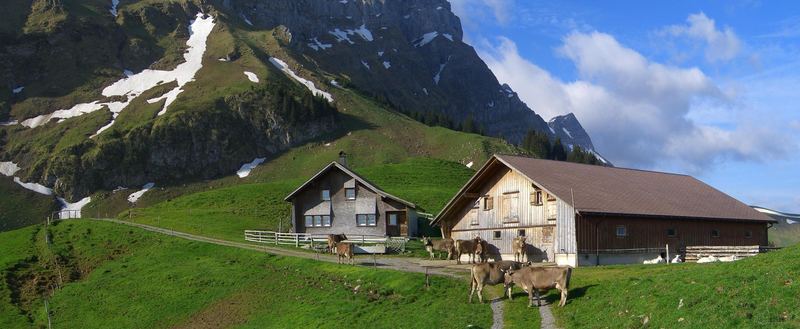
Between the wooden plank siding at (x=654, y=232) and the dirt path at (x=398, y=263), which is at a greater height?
the wooden plank siding at (x=654, y=232)

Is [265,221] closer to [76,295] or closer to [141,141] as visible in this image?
[76,295]

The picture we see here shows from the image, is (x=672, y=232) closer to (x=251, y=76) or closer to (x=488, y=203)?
(x=488, y=203)

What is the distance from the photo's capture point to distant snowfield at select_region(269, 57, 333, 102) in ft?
547

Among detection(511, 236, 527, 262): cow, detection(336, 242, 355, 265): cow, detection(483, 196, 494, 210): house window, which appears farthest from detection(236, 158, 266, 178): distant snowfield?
detection(511, 236, 527, 262): cow

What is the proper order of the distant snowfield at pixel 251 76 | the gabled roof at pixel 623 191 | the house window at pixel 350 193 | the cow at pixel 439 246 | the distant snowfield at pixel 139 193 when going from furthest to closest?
the distant snowfield at pixel 251 76
the distant snowfield at pixel 139 193
the house window at pixel 350 193
the cow at pixel 439 246
the gabled roof at pixel 623 191

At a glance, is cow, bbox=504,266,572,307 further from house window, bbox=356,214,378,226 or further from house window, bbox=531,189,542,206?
house window, bbox=356,214,378,226

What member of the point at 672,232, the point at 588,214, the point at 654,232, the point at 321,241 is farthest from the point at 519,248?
the point at 321,241

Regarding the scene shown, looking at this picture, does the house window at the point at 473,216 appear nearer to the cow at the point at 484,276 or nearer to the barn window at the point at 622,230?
the barn window at the point at 622,230

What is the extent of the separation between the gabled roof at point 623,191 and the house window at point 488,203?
1.37m

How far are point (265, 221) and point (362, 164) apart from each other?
172 feet

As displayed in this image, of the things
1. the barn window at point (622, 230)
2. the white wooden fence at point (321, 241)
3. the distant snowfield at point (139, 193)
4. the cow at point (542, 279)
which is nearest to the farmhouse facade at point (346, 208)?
the white wooden fence at point (321, 241)

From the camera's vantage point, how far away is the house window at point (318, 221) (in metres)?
65.8

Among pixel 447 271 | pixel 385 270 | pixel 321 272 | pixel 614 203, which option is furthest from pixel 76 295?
pixel 614 203

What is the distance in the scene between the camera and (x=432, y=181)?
9319cm
